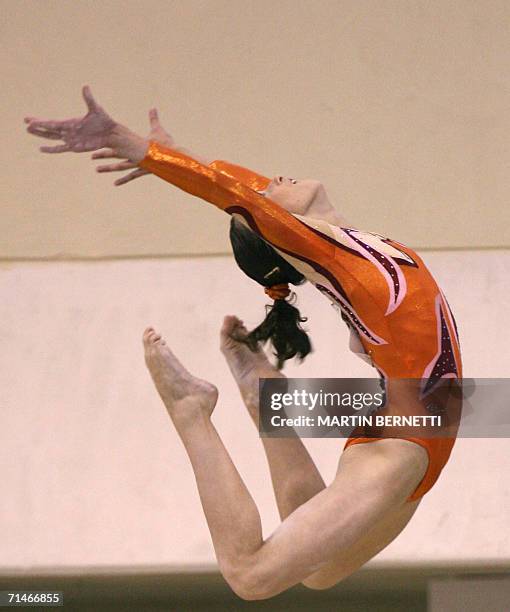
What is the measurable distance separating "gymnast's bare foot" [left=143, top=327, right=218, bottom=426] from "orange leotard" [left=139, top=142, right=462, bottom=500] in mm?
212

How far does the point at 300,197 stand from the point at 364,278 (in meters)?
0.17

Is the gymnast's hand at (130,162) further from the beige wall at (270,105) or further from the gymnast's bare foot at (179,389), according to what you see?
the beige wall at (270,105)

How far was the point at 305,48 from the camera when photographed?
277 centimetres

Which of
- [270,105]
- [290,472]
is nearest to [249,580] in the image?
[290,472]

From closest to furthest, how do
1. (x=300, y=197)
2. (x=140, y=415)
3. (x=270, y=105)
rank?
(x=300, y=197)
(x=140, y=415)
(x=270, y=105)

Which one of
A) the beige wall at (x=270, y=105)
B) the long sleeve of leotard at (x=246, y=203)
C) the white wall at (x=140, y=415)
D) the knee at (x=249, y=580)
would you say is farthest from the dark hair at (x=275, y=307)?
the beige wall at (x=270, y=105)

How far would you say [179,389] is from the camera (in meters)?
1.51

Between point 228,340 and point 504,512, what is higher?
point 228,340

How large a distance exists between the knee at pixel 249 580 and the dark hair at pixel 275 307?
331 mm

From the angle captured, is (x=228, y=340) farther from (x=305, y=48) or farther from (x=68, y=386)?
(x=305, y=48)

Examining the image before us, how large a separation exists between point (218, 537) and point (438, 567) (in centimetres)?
97

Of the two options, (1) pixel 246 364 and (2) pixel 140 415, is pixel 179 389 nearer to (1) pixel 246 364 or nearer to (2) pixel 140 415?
(1) pixel 246 364

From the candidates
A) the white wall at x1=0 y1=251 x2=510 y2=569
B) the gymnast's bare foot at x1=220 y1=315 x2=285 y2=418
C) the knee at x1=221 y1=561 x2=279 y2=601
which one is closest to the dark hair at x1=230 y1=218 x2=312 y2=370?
the gymnast's bare foot at x1=220 y1=315 x2=285 y2=418

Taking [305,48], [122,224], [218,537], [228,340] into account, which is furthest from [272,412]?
[305,48]
